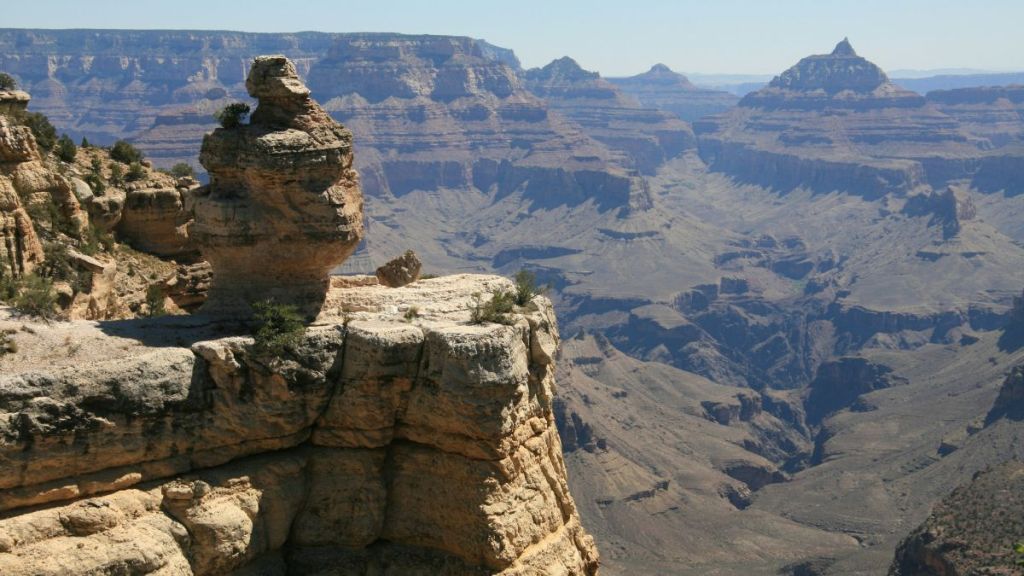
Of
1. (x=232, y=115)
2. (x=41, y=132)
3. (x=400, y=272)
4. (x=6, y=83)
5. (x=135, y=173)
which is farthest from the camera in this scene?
(x=6, y=83)

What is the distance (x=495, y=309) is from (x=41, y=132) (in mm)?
26270

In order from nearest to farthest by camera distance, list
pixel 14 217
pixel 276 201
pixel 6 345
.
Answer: pixel 6 345 → pixel 276 201 → pixel 14 217

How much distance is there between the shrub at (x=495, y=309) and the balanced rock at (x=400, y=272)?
5.97m

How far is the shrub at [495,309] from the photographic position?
84.7ft

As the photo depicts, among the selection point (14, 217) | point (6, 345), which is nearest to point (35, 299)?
point (6, 345)

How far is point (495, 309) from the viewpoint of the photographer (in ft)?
85.7

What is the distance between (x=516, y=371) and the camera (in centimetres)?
2480

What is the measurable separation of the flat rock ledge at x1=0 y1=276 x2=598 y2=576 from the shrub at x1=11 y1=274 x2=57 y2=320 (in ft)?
1.98

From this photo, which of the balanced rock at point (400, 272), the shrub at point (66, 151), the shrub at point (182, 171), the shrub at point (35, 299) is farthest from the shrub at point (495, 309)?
the shrub at point (182, 171)

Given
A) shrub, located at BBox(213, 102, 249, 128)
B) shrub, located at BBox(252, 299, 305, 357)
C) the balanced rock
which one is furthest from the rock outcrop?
shrub, located at BBox(213, 102, 249, 128)

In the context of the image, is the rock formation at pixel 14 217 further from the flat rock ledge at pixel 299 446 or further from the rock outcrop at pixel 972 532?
the rock outcrop at pixel 972 532

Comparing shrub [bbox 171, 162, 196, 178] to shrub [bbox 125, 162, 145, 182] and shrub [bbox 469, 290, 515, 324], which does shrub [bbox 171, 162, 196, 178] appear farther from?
shrub [bbox 469, 290, 515, 324]

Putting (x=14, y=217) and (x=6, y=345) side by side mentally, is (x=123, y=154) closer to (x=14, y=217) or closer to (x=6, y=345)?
(x=14, y=217)

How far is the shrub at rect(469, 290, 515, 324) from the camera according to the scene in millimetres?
25828
